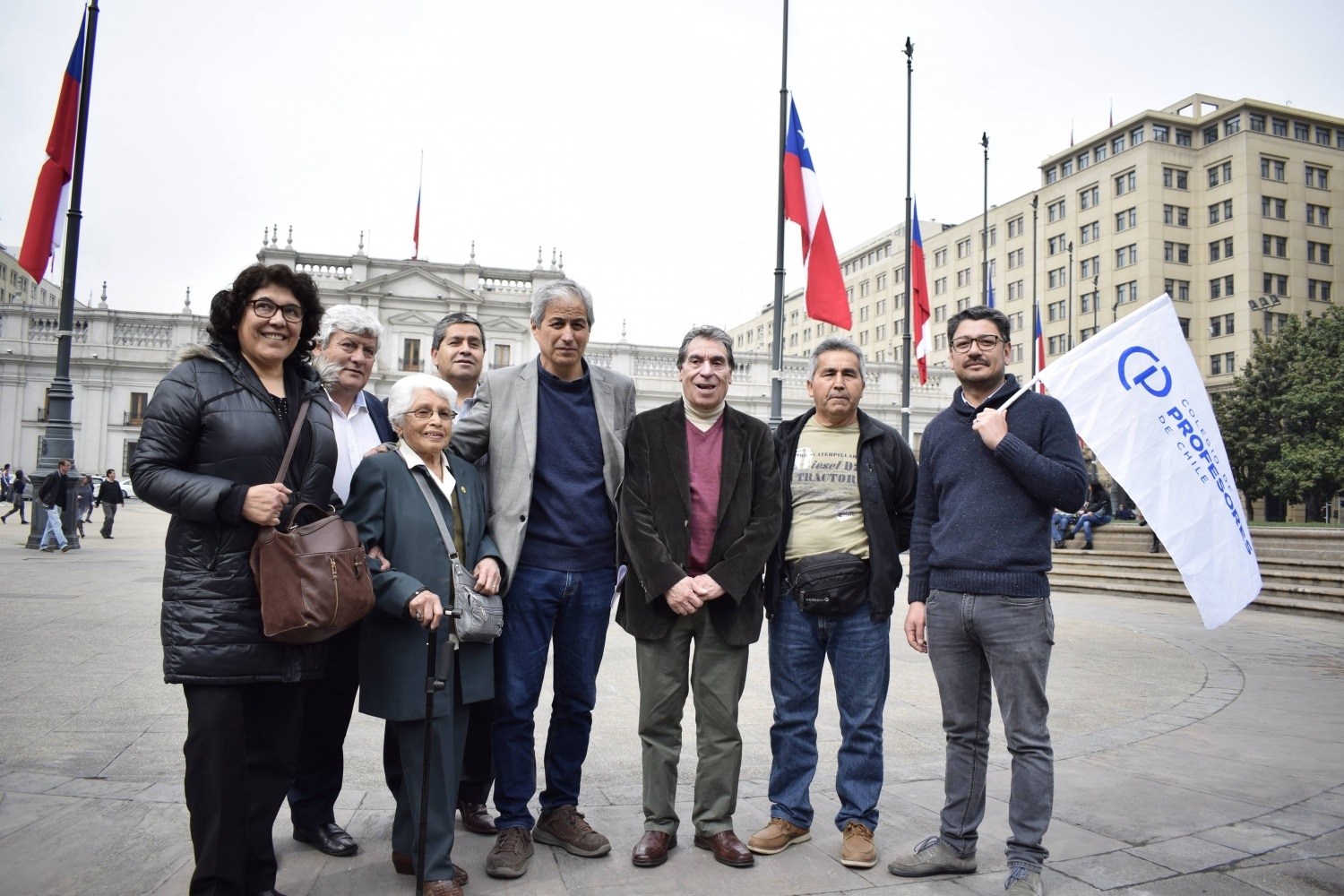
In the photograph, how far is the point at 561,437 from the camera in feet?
12.0

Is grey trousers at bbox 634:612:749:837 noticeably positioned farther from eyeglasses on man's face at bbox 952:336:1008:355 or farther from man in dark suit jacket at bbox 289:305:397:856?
eyeglasses on man's face at bbox 952:336:1008:355

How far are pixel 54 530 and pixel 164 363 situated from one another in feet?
114

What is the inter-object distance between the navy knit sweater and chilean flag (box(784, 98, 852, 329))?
7362 mm

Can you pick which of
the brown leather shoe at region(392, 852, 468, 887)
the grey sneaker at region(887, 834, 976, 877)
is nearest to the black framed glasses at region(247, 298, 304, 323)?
the brown leather shoe at region(392, 852, 468, 887)

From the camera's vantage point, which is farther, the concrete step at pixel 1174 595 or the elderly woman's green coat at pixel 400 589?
the concrete step at pixel 1174 595

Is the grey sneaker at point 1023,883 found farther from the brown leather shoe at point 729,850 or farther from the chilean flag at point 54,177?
the chilean flag at point 54,177

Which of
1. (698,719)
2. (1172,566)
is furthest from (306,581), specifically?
(1172,566)

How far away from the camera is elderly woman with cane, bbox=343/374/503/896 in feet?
9.50

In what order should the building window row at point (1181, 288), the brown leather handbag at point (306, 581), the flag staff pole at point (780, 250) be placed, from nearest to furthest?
the brown leather handbag at point (306, 581) → the flag staff pole at point (780, 250) → the building window row at point (1181, 288)

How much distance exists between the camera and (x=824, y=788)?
424 centimetres

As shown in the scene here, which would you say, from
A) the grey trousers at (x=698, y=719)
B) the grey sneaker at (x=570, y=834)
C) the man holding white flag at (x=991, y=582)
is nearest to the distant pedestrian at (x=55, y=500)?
the grey sneaker at (x=570, y=834)

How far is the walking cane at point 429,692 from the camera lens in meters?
2.78

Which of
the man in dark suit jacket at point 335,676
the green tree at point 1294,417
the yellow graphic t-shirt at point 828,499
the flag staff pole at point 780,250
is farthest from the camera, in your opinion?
the green tree at point 1294,417

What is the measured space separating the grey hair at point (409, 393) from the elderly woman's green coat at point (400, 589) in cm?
15
